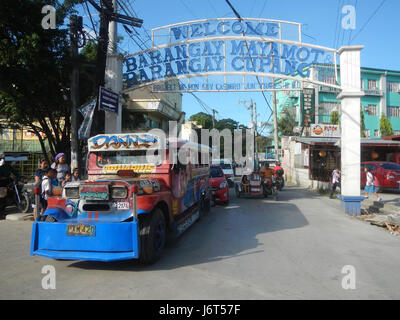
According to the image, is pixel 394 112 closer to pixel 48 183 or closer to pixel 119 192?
pixel 48 183

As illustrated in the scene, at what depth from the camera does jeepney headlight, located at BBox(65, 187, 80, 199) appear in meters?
5.26

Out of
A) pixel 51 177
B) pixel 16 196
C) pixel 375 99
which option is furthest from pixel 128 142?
pixel 375 99

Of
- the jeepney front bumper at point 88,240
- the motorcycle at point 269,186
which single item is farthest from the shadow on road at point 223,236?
the motorcycle at point 269,186

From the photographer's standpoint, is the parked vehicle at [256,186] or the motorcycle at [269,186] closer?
the parked vehicle at [256,186]

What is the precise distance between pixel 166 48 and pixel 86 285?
30.9 feet

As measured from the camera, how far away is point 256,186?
46.4ft

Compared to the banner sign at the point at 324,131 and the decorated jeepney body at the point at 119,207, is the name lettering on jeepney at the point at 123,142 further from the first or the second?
the banner sign at the point at 324,131

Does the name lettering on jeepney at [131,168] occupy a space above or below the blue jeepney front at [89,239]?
above

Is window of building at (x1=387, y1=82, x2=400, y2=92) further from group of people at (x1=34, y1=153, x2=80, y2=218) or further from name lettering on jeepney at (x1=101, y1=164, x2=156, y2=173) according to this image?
name lettering on jeepney at (x1=101, y1=164, x2=156, y2=173)

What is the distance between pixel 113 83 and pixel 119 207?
6868 millimetres

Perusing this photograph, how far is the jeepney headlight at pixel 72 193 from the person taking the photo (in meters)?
5.26

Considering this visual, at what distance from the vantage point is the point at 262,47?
11.2 metres
